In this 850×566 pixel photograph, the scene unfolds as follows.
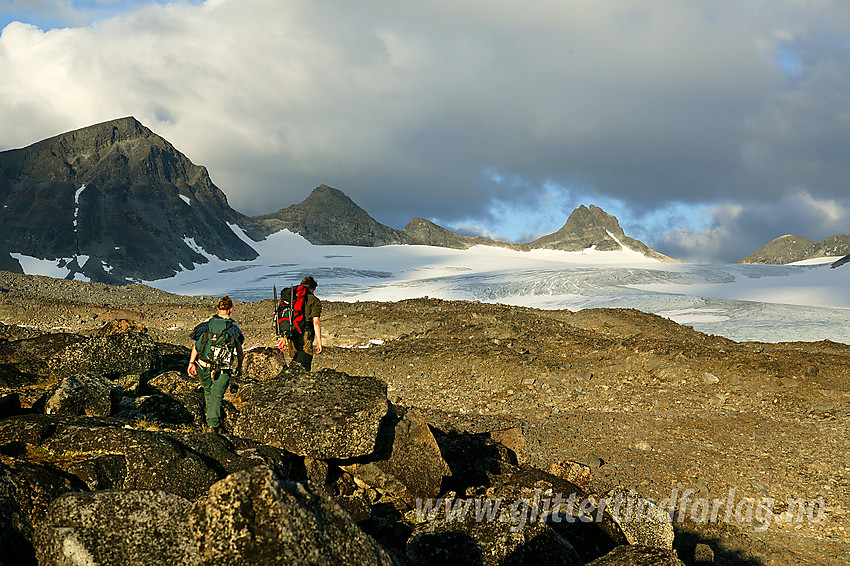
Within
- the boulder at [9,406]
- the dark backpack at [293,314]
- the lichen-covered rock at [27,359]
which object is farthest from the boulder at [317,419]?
the lichen-covered rock at [27,359]

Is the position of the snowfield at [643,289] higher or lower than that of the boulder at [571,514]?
higher

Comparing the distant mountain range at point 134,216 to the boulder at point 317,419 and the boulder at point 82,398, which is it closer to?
the boulder at point 82,398

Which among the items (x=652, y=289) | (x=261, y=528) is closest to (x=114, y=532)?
(x=261, y=528)

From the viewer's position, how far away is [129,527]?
3.67 m

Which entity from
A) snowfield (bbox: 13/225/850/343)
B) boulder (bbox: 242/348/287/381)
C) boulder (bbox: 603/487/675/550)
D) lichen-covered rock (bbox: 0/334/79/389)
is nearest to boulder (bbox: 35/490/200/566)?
boulder (bbox: 603/487/675/550)

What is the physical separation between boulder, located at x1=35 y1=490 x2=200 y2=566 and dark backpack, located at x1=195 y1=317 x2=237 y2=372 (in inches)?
156

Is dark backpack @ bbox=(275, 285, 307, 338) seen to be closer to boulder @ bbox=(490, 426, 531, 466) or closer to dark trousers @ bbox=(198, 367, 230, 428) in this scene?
dark trousers @ bbox=(198, 367, 230, 428)

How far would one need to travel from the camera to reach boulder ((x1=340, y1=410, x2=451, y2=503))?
6.84 metres

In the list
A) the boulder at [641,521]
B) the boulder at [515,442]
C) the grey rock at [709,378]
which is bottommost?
the boulder at [515,442]

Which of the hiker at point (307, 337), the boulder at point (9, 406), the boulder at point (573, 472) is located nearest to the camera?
the boulder at point (9, 406)

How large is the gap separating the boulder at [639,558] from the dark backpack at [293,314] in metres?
7.38

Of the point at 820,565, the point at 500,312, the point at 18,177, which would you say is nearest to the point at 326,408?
the point at 820,565

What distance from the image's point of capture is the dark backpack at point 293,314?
10.8 metres

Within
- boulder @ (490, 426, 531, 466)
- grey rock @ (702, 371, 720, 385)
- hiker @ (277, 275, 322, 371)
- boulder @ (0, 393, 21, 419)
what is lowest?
boulder @ (490, 426, 531, 466)
